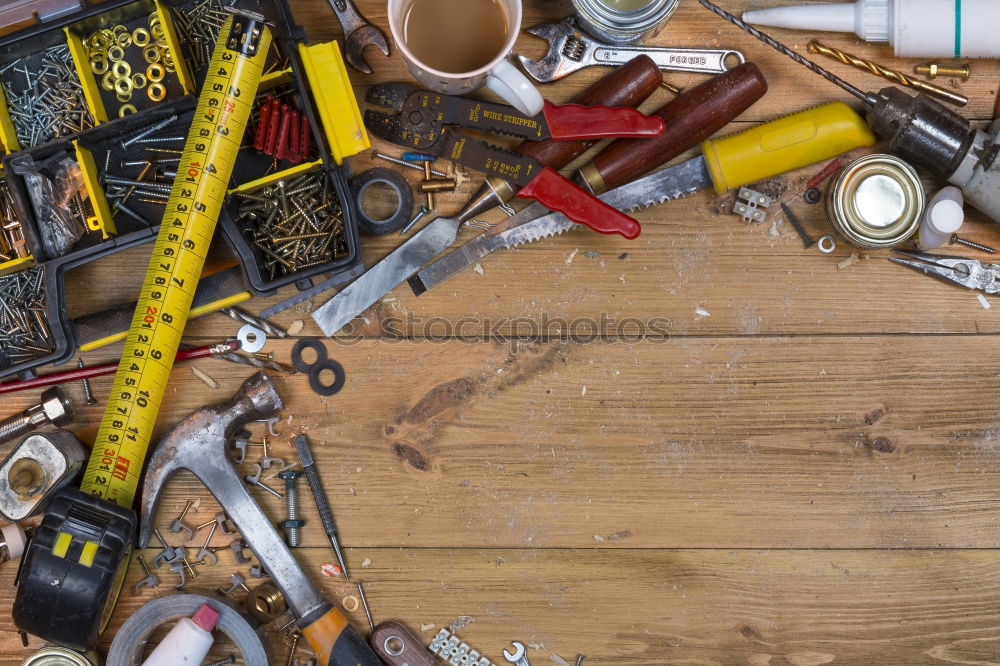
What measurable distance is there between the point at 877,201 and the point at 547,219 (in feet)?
2.66

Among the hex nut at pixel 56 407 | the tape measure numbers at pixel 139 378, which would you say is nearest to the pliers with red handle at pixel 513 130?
the tape measure numbers at pixel 139 378

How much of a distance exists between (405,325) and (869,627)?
1.42 meters

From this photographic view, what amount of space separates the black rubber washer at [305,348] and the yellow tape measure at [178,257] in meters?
0.28

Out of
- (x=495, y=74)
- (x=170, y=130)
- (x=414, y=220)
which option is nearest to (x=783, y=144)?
(x=495, y=74)

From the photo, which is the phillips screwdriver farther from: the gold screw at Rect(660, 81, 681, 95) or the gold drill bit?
the gold screw at Rect(660, 81, 681, 95)

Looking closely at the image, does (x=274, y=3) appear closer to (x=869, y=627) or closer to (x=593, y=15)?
(x=593, y=15)

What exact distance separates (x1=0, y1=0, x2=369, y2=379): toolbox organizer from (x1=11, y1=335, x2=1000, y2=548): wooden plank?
30 cm

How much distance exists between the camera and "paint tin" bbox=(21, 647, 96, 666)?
1895mm

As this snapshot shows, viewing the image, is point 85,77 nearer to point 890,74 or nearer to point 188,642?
point 188,642

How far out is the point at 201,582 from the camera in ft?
6.51

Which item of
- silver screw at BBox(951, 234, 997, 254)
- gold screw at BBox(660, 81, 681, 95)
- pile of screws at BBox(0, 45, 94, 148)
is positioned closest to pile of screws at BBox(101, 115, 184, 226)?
pile of screws at BBox(0, 45, 94, 148)

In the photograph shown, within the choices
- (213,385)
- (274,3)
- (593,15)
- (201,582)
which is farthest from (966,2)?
(201,582)

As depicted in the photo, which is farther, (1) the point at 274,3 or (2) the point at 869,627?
(2) the point at 869,627

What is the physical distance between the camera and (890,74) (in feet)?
6.36
